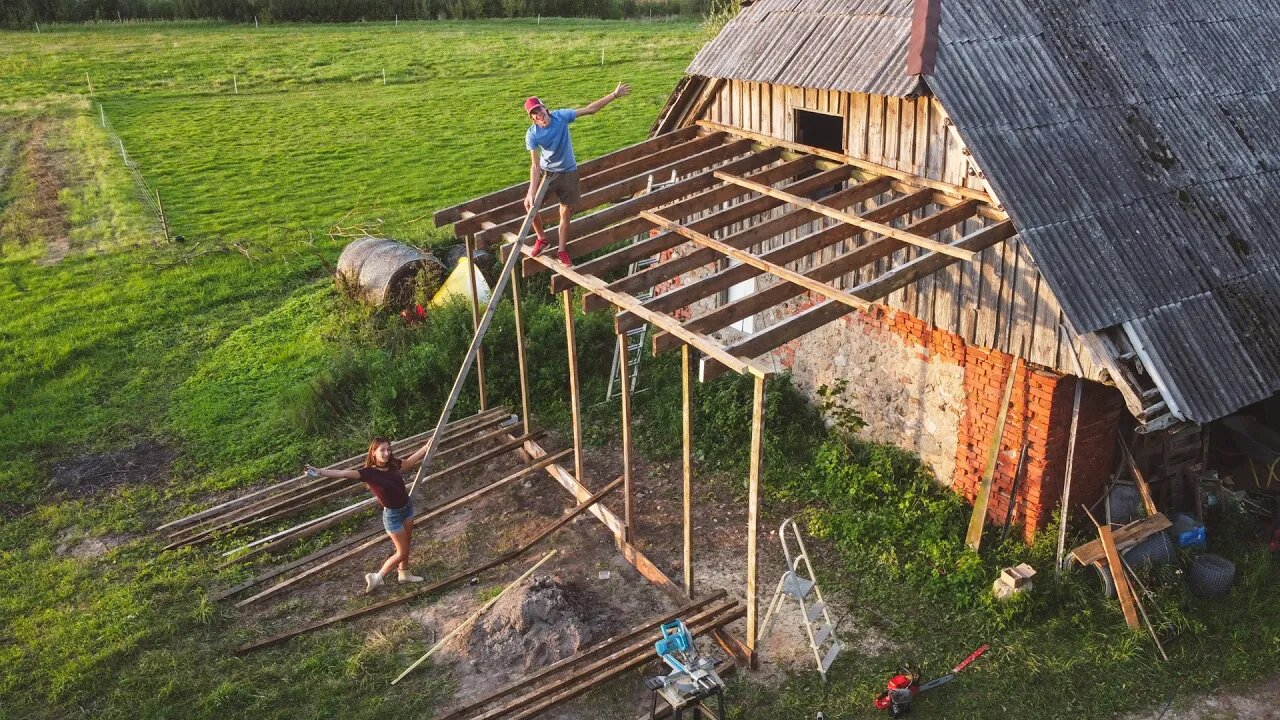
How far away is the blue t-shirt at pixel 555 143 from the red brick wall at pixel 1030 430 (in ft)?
14.0

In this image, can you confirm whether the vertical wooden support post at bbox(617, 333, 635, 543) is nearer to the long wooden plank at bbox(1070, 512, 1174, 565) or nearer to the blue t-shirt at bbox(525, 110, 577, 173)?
the blue t-shirt at bbox(525, 110, 577, 173)

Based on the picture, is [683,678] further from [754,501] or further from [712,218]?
[712,218]

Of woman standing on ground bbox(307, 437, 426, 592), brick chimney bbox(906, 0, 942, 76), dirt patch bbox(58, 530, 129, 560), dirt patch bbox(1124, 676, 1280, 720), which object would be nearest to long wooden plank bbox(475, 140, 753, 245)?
woman standing on ground bbox(307, 437, 426, 592)

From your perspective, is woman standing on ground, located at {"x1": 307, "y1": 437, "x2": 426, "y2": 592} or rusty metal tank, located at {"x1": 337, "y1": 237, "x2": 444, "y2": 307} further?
rusty metal tank, located at {"x1": 337, "y1": 237, "x2": 444, "y2": 307}

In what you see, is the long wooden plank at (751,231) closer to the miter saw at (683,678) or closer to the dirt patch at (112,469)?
the miter saw at (683,678)

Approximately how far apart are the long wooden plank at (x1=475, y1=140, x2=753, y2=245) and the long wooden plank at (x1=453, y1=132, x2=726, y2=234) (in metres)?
0.02

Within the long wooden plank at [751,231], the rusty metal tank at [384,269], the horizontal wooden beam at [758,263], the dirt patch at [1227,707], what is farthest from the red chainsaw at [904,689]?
the rusty metal tank at [384,269]

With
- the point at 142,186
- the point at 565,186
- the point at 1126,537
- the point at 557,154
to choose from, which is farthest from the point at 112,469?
the point at 142,186

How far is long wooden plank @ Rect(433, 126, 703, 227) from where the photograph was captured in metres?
12.3

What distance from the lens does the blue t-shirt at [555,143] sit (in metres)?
9.88

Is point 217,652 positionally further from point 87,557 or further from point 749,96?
point 749,96

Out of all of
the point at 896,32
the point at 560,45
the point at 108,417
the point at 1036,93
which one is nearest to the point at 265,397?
the point at 108,417

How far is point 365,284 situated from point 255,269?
15.7 feet

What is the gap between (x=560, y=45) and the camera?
139ft
